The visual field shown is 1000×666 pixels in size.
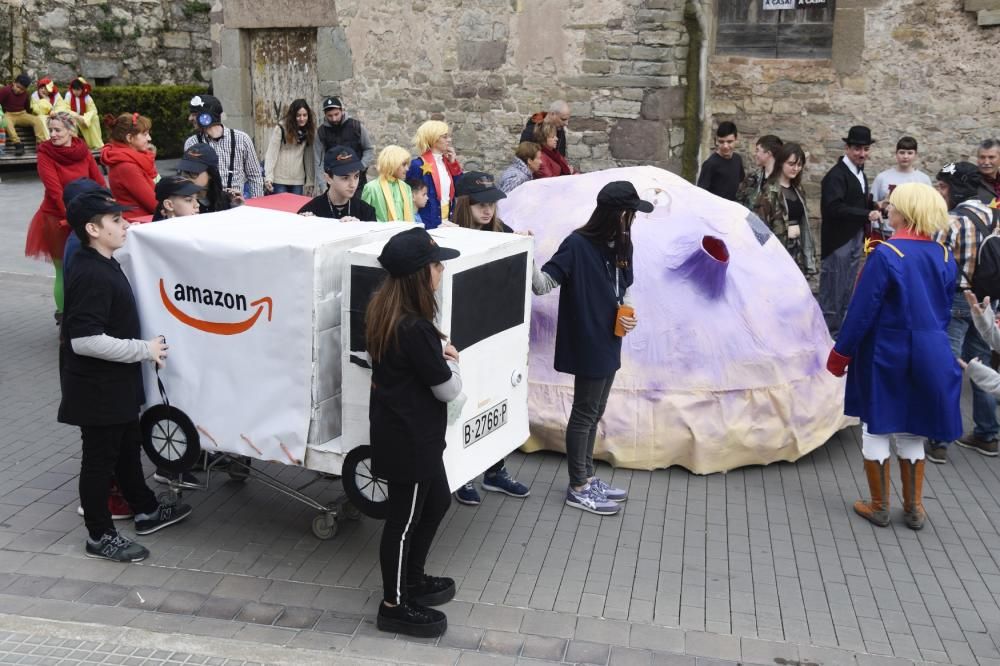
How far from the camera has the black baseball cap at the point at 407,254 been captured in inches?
171

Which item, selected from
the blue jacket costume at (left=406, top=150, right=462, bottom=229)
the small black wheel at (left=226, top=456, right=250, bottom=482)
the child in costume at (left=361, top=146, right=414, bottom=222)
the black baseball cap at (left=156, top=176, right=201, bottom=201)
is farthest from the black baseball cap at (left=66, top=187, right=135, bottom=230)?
the blue jacket costume at (left=406, top=150, right=462, bottom=229)

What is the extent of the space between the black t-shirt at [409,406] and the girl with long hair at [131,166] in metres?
3.86

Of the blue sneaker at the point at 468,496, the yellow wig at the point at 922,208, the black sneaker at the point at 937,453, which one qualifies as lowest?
the black sneaker at the point at 937,453

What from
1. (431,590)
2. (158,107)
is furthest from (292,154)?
(158,107)

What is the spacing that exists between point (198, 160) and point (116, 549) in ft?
9.12

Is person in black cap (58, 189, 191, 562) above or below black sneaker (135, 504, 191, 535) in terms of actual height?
above

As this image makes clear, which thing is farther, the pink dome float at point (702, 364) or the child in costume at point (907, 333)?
the pink dome float at point (702, 364)

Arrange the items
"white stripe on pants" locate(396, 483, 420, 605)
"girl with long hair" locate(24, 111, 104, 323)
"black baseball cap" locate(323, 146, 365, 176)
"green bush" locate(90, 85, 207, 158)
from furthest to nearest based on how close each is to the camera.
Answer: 1. "green bush" locate(90, 85, 207, 158)
2. "girl with long hair" locate(24, 111, 104, 323)
3. "black baseball cap" locate(323, 146, 365, 176)
4. "white stripe on pants" locate(396, 483, 420, 605)

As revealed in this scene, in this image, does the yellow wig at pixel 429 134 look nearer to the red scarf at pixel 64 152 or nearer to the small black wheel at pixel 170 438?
the red scarf at pixel 64 152

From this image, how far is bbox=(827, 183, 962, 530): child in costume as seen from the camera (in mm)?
5680

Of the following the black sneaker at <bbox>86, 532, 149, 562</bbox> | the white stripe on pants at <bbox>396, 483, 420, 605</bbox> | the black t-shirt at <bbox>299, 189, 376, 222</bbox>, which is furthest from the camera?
the black t-shirt at <bbox>299, 189, 376, 222</bbox>

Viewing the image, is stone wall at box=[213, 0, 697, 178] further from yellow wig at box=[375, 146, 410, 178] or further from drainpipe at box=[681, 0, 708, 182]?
yellow wig at box=[375, 146, 410, 178]

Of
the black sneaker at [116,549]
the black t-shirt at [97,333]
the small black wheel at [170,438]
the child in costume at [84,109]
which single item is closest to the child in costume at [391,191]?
the small black wheel at [170,438]

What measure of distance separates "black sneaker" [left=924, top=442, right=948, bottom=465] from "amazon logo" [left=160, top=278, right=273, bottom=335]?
4.36 metres
